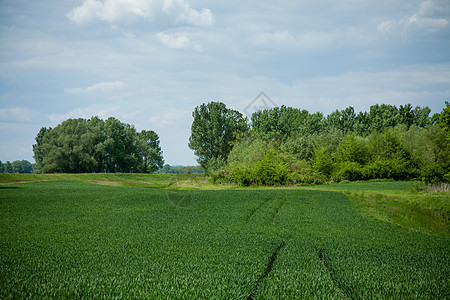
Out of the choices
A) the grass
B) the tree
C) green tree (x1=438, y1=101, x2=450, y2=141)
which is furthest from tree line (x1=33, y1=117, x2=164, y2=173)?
green tree (x1=438, y1=101, x2=450, y2=141)

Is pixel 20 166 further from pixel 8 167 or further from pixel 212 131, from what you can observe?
pixel 212 131

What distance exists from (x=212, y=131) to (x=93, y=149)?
25.2m

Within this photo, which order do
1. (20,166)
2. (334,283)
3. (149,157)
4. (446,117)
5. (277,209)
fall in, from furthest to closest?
(20,166) → (149,157) → (446,117) → (277,209) → (334,283)

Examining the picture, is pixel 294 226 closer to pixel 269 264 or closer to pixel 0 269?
pixel 269 264

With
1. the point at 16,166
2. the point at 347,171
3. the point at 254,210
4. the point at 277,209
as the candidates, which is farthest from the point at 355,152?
the point at 16,166

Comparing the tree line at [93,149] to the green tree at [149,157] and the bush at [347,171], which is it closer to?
the green tree at [149,157]

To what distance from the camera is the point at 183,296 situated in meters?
5.53

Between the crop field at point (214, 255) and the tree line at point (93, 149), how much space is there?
157 ft

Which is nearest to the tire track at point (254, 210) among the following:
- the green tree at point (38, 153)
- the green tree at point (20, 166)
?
the green tree at point (38, 153)

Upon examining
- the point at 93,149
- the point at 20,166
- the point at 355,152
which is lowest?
the point at 355,152

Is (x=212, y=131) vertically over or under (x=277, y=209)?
over

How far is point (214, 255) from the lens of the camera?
8367 mm

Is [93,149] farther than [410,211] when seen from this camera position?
Yes

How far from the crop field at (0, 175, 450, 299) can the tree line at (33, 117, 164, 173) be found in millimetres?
47775
